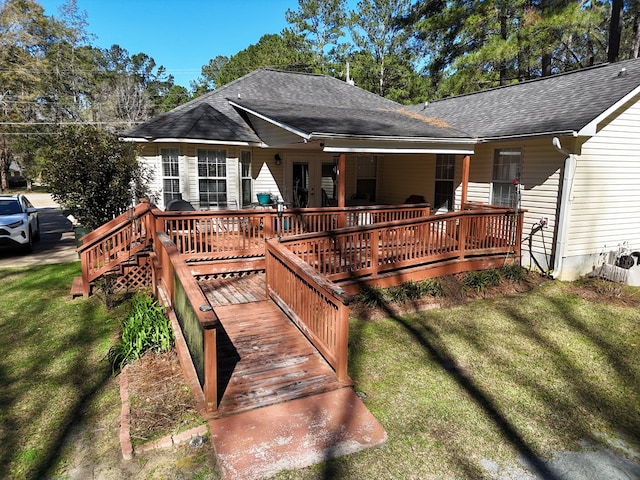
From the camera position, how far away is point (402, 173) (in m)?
13.4

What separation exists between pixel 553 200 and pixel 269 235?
5.98m

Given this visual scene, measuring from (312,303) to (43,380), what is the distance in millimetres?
3119

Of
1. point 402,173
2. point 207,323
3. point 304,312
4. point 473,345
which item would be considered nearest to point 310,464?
point 207,323

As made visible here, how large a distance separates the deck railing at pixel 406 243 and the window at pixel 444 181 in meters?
2.97

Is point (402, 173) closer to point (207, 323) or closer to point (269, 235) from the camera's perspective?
point (269, 235)

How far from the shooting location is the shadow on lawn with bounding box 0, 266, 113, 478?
3.43 meters

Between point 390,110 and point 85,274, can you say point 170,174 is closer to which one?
point 85,274

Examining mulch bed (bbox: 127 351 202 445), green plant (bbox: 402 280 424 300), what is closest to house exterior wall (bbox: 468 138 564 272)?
green plant (bbox: 402 280 424 300)

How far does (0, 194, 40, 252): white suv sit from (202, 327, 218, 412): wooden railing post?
9.36 meters

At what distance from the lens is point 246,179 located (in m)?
12.0

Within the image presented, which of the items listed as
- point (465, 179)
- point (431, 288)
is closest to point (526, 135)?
point (465, 179)

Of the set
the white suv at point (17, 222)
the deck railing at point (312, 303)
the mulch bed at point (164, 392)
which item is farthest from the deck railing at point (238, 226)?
the white suv at point (17, 222)

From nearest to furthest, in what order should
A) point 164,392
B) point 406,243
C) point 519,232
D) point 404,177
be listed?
point 164,392 < point 406,243 < point 519,232 < point 404,177

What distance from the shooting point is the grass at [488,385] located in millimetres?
3436
